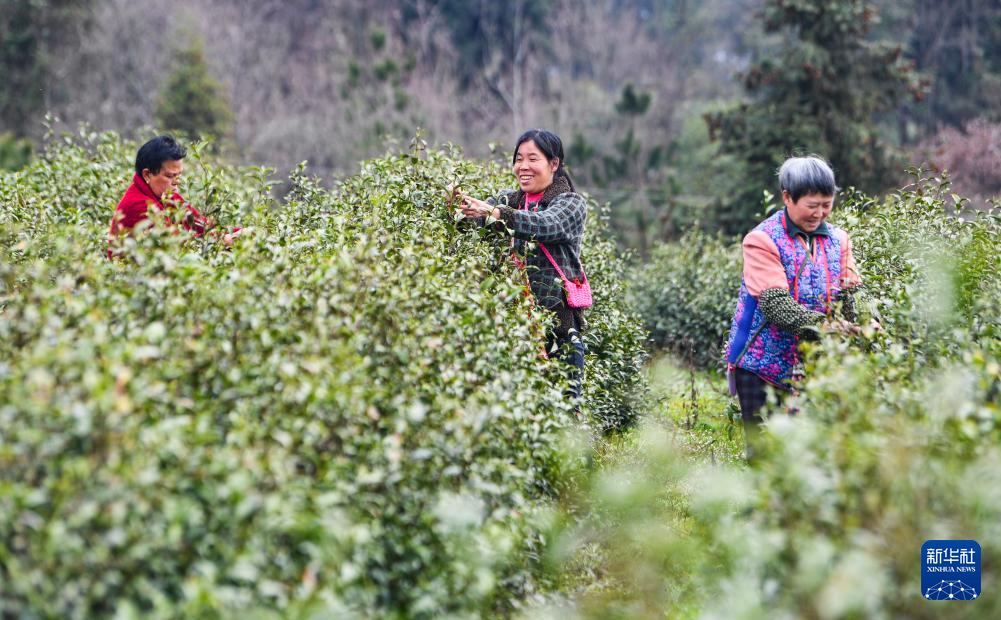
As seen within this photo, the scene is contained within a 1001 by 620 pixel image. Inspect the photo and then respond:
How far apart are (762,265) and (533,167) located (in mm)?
1276

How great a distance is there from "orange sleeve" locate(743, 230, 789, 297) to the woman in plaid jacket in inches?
36.3

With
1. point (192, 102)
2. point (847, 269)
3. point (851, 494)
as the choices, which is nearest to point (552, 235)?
Result: point (847, 269)

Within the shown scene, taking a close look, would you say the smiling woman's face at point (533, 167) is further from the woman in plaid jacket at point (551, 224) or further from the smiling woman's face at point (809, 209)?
the smiling woman's face at point (809, 209)

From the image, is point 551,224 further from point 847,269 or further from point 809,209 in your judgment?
point 847,269

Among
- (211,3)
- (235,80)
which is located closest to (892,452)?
(235,80)

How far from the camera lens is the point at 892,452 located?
235 cm

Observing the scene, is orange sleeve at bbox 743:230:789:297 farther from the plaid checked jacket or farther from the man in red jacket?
the man in red jacket

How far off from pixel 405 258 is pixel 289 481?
138cm

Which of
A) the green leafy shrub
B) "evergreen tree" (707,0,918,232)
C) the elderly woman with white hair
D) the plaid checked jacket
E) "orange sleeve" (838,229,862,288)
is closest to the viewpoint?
the elderly woman with white hair

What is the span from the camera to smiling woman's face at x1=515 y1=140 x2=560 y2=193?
14.9 ft

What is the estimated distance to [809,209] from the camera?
3.87 meters

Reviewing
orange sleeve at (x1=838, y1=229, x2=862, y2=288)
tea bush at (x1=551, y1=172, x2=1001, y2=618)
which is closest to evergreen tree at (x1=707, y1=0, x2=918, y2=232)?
tea bush at (x1=551, y1=172, x2=1001, y2=618)

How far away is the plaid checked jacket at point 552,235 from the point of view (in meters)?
4.40

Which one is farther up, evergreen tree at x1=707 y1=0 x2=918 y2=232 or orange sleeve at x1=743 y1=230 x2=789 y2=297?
evergreen tree at x1=707 y1=0 x2=918 y2=232
